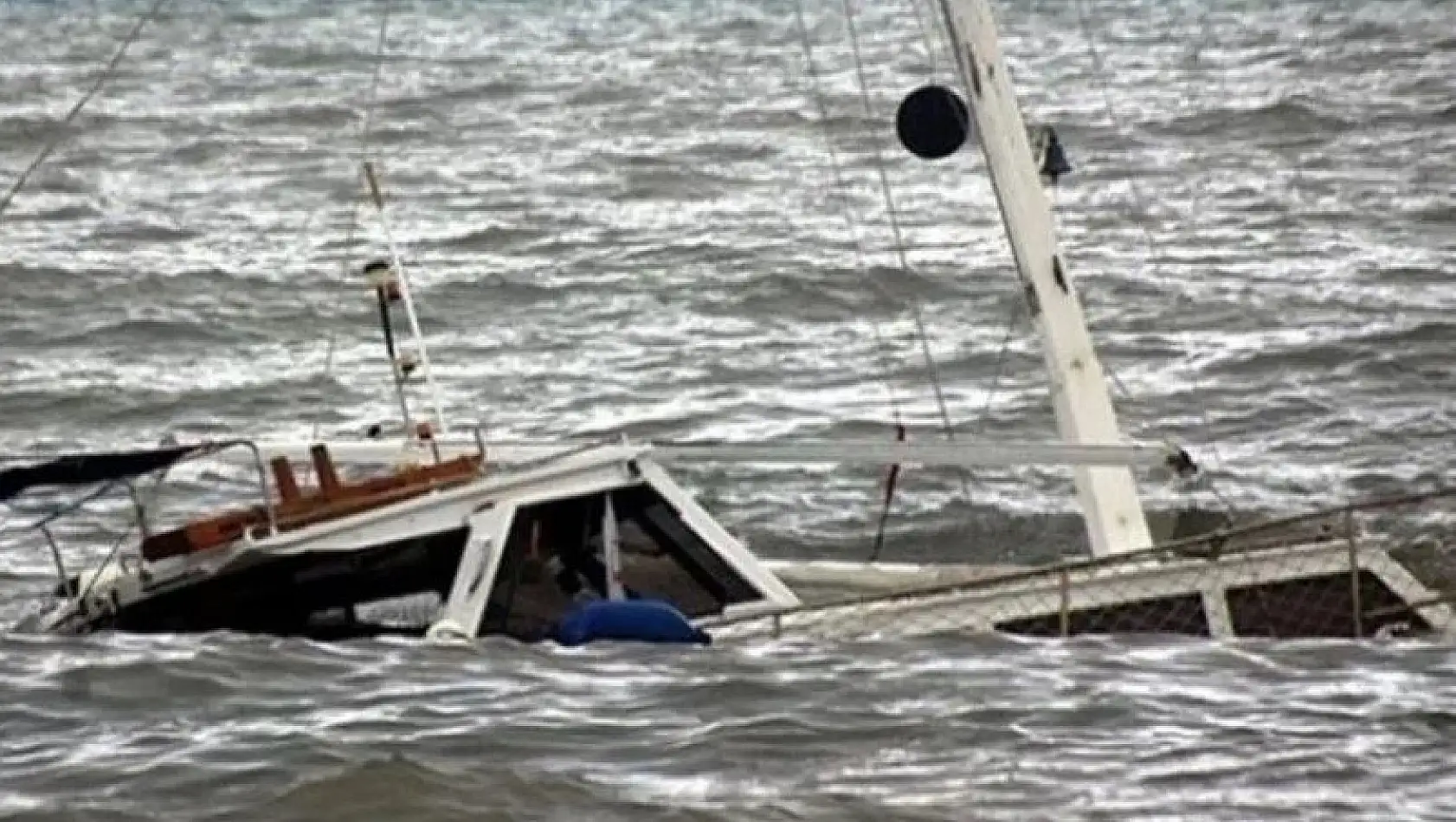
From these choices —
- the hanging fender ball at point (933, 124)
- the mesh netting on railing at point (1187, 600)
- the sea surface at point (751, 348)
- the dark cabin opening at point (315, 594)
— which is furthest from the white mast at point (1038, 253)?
the dark cabin opening at point (315, 594)

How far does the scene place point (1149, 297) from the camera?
35.7 metres

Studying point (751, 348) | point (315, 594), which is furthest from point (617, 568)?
point (751, 348)

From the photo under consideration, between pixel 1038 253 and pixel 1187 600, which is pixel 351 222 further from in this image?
pixel 1187 600

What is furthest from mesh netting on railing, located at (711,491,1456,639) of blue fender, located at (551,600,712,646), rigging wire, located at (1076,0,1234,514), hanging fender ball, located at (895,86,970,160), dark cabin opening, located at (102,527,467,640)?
rigging wire, located at (1076,0,1234,514)

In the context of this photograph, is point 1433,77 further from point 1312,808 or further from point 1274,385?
point 1312,808

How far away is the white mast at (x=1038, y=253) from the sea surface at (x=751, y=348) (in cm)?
283

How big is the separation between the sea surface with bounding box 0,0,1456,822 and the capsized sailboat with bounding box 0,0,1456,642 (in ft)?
2.36

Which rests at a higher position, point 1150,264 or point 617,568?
point 1150,264

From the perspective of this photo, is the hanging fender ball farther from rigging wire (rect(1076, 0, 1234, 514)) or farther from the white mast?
rigging wire (rect(1076, 0, 1234, 514))

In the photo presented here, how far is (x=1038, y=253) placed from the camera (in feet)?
67.9

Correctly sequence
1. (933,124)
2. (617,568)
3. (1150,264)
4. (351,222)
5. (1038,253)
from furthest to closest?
(351,222) → (1150,264) → (933,124) → (1038,253) → (617,568)

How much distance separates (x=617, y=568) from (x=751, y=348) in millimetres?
14999

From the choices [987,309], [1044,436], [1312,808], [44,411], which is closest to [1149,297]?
[987,309]

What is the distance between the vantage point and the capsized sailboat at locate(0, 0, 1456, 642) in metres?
18.3
